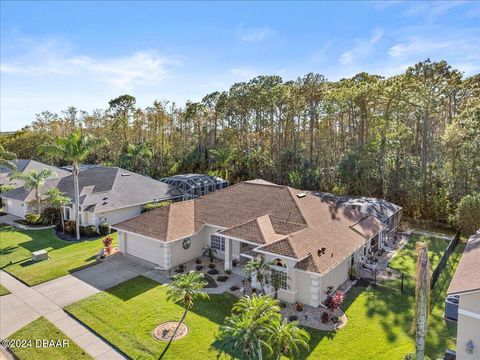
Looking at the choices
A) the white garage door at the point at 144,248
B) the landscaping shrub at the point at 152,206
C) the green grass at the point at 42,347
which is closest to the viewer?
the green grass at the point at 42,347

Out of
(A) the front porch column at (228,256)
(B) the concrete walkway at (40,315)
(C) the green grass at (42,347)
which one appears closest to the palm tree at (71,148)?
(B) the concrete walkway at (40,315)

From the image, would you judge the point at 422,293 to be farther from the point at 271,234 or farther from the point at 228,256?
the point at 228,256

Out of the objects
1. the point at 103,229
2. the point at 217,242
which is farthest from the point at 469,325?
the point at 103,229

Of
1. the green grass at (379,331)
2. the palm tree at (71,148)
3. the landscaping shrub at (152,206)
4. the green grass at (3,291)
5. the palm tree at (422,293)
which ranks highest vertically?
the palm tree at (71,148)

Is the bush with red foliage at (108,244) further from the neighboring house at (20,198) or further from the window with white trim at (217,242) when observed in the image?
the neighboring house at (20,198)

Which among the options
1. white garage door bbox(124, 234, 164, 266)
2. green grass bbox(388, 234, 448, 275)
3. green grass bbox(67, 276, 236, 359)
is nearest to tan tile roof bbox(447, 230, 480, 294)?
green grass bbox(388, 234, 448, 275)

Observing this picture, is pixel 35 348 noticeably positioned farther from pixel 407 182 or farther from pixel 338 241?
pixel 407 182
